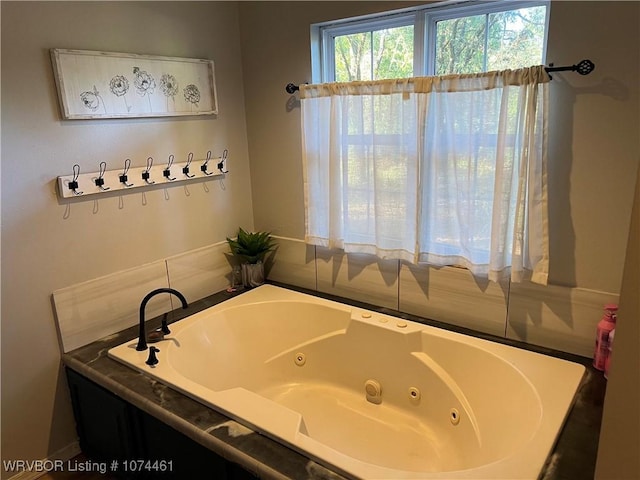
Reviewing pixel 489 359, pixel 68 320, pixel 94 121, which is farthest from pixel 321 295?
pixel 94 121

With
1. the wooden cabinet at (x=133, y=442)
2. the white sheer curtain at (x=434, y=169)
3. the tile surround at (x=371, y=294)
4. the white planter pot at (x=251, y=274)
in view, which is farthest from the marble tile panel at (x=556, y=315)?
the white planter pot at (x=251, y=274)

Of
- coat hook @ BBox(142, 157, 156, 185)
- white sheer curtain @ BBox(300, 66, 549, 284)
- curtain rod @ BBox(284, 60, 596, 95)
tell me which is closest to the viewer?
curtain rod @ BBox(284, 60, 596, 95)

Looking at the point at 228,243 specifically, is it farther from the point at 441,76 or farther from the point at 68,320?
the point at 441,76

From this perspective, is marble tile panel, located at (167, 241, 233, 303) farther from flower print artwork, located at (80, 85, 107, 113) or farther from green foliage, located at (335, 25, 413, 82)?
green foliage, located at (335, 25, 413, 82)

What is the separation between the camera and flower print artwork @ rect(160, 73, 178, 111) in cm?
233

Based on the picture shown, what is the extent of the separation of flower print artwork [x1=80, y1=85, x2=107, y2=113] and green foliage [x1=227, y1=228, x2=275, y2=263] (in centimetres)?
104

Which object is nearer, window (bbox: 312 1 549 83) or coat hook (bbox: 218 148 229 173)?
window (bbox: 312 1 549 83)

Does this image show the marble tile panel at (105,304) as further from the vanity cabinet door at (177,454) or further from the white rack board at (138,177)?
the vanity cabinet door at (177,454)

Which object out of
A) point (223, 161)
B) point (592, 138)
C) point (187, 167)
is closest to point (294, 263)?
point (223, 161)

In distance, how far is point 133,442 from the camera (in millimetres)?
1930

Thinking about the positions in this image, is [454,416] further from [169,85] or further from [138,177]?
[169,85]

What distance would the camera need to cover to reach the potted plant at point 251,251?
2793 mm

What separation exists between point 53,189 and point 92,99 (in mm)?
432

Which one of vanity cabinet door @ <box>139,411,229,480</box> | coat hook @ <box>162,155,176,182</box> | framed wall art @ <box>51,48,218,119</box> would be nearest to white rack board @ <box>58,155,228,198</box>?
coat hook @ <box>162,155,176,182</box>
